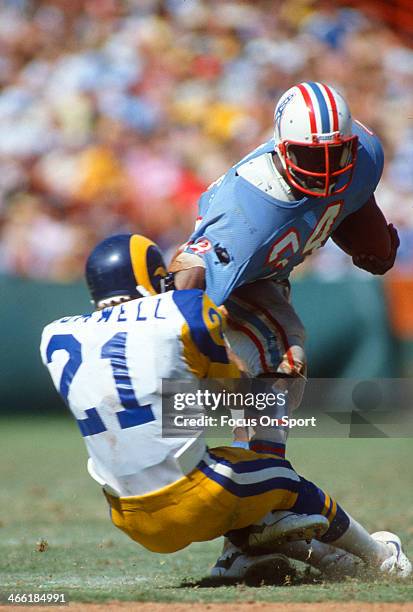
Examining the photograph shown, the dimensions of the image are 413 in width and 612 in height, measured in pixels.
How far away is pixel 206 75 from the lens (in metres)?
12.0

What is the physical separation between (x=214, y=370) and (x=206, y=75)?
8846mm

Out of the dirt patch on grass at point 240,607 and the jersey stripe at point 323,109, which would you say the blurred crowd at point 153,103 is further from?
the dirt patch on grass at point 240,607

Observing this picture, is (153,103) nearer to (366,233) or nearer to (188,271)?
(366,233)

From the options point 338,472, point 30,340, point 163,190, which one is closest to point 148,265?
point 338,472

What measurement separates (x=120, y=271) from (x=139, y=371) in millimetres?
501

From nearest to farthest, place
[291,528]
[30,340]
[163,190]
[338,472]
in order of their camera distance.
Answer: [291,528] → [338,472] → [30,340] → [163,190]

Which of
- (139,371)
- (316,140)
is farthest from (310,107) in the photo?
(139,371)

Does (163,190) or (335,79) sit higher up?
(335,79)

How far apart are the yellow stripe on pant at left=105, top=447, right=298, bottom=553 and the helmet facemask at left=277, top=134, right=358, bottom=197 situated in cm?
127

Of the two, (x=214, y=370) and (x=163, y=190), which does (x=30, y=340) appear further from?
(x=214, y=370)

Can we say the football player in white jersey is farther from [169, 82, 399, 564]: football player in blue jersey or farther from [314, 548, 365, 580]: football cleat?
[169, 82, 399, 564]: football player in blue jersey

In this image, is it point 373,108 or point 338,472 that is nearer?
point 338,472

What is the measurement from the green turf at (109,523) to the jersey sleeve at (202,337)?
33.1 inches

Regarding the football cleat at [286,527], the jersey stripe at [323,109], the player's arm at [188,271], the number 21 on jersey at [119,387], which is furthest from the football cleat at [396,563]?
the jersey stripe at [323,109]
